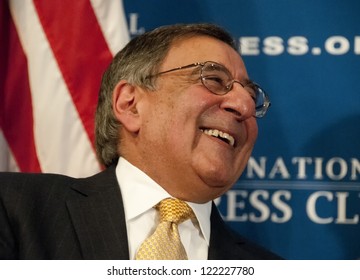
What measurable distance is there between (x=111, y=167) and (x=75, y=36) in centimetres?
47

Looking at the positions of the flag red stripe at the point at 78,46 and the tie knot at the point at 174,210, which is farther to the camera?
the flag red stripe at the point at 78,46

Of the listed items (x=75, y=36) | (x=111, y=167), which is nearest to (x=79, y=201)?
(x=111, y=167)

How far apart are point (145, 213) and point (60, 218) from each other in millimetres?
193

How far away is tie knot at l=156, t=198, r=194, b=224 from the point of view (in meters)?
1.65

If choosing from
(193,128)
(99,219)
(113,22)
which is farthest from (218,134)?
(113,22)

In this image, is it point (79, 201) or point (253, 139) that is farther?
point (253, 139)

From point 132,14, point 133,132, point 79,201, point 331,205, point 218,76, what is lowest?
point 331,205

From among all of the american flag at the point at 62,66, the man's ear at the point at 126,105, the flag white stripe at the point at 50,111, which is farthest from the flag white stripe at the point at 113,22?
the man's ear at the point at 126,105

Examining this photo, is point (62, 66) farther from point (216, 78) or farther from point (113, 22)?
point (216, 78)

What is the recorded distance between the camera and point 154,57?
175 cm

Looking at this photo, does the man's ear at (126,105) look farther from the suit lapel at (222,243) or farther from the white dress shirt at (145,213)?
the suit lapel at (222,243)

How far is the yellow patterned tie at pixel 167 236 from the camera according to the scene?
5.10 ft
